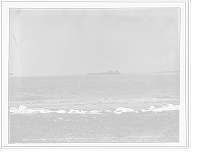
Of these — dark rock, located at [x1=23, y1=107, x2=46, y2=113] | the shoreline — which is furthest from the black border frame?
dark rock, located at [x1=23, y1=107, x2=46, y2=113]

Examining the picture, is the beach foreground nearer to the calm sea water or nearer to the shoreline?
the shoreline

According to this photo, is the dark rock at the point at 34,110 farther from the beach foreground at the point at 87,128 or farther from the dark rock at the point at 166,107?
the dark rock at the point at 166,107

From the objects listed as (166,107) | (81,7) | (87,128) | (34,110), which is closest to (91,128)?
(87,128)

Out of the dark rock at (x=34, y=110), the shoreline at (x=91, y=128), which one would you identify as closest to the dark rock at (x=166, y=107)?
the shoreline at (x=91, y=128)

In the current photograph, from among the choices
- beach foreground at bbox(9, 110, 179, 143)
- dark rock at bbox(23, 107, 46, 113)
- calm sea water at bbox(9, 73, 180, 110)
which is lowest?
beach foreground at bbox(9, 110, 179, 143)

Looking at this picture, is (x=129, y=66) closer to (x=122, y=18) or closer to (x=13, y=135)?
(x=122, y=18)

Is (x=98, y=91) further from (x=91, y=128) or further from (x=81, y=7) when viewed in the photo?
(x=81, y=7)
